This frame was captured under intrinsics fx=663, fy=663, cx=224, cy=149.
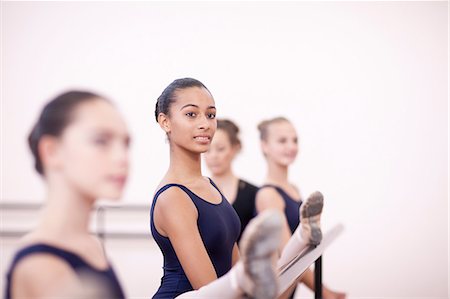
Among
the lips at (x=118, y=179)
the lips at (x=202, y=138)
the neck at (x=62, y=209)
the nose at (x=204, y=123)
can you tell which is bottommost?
the neck at (x=62, y=209)

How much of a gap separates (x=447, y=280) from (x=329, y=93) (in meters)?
1.53

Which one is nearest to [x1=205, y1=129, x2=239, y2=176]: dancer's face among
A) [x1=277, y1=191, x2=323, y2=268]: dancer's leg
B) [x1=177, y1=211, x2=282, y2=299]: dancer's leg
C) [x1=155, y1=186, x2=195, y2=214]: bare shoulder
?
[x1=277, y1=191, x2=323, y2=268]: dancer's leg

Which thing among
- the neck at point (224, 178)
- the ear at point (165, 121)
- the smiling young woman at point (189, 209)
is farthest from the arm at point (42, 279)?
the neck at point (224, 178)

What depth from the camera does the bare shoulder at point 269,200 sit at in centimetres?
314

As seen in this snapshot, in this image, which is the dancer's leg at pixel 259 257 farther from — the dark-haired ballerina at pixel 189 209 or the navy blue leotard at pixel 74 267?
the dark-haired ballerina at pixel 189 209

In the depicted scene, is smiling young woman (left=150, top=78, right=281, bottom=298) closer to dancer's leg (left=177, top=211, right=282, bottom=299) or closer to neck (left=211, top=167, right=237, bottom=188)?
dancer's leg (left=177, top=211, right=282, bottom=299)

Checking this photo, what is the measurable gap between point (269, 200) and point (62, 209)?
2.22 meters

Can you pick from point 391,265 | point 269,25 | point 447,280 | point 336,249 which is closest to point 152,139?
point 269,25

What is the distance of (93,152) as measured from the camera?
0.98 meters

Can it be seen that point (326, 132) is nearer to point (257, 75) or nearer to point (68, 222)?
point (257, 75)

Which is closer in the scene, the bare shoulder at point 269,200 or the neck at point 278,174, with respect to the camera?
the bare shoulder at point 269,200

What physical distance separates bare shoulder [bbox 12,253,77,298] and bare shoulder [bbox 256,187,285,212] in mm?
2253

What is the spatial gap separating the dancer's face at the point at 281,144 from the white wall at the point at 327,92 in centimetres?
120

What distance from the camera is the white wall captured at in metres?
4.59
